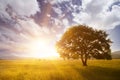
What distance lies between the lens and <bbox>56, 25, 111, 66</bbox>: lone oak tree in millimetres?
41844

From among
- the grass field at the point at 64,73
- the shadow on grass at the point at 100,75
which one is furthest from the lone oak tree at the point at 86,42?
the shadow on grass at the point at 100,75

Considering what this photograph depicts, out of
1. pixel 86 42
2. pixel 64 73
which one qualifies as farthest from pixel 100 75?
pixel 86 42

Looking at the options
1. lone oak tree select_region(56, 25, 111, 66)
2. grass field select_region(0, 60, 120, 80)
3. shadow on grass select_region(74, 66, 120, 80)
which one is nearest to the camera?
grass field select_region(0, 60, 120, 80)

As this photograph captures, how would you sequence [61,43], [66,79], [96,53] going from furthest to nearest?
[61,43], [96,53], [66,79]

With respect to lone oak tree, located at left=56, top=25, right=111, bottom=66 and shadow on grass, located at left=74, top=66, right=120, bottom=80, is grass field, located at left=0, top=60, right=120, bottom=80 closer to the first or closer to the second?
shadow on grass, located at left=74, top=66, right=120, bottom=80

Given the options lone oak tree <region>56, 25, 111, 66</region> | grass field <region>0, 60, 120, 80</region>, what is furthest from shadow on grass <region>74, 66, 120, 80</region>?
lone oak tree <region>56, 25, 111, 66</region>

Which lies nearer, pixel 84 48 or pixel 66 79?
pixel 66 79

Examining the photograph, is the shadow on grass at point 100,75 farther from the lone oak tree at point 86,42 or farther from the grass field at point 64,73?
the lone oak tree at point 86,42

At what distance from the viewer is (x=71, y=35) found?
4316 cm

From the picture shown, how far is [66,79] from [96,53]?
25.8 m

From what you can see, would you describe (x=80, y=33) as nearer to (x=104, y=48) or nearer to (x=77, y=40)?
(x=77, y=40)

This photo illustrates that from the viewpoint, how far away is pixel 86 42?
43094 mm

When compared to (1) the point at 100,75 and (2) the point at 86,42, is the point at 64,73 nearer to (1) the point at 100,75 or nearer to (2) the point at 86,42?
(1) the point at 100,75

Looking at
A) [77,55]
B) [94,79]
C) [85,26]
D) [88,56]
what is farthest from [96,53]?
[94,79]
